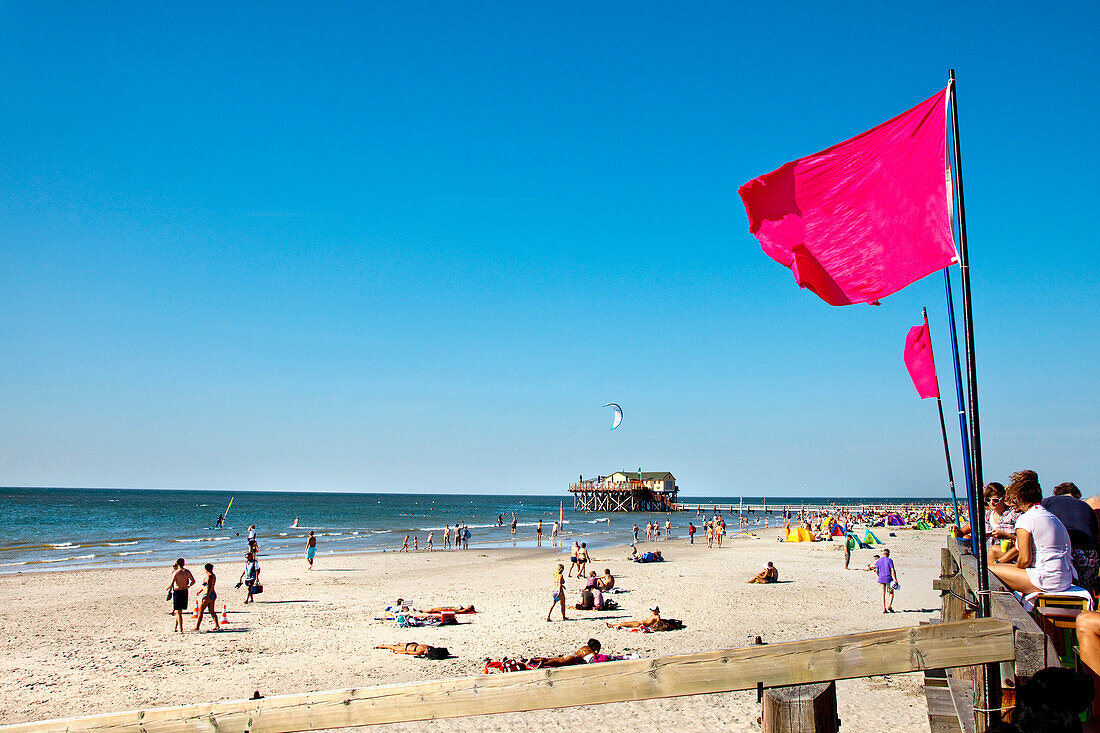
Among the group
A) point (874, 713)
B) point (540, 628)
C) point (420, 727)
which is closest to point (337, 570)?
point (540, 628)

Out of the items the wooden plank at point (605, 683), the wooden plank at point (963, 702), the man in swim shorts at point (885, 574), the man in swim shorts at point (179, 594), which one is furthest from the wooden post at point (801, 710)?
the man in swim shorts at point (885, 574)

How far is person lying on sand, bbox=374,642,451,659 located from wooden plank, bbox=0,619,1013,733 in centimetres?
1011

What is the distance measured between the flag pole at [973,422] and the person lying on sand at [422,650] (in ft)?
37.5

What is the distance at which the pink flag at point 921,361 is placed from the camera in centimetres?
806

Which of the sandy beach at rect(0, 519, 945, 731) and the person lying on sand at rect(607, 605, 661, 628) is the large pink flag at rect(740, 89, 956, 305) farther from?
the person lying on sand at rect(607, 605, 661, 628)

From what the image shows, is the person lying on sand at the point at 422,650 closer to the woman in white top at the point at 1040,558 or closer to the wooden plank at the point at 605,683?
the wooden plank at the point at 605,683

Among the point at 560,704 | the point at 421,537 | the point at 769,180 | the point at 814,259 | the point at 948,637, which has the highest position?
the point at 769,180

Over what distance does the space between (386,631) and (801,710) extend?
588 inches

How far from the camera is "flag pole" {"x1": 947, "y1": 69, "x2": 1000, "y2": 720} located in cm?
317

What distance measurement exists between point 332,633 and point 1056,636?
15108 millimetres

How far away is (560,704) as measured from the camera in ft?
10.8

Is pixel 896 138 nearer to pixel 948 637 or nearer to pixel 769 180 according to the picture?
→ pixel 769 180

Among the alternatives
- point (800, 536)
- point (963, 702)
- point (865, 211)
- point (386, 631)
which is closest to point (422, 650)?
point (386, 631)

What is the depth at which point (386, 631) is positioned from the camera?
53.8 feet
